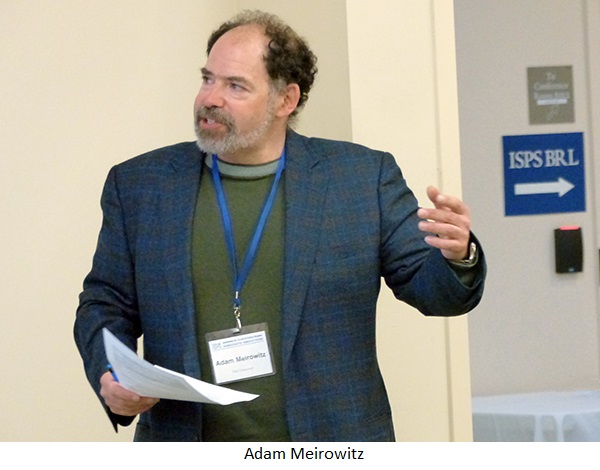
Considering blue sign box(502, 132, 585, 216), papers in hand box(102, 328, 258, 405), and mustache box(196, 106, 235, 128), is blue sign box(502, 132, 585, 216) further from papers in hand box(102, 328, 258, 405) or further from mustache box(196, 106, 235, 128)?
papers in hand box(102, 328, 258, 405)

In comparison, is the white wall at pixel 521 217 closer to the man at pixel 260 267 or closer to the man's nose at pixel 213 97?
the man at pixel 260 267

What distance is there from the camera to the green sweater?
2.41 metres

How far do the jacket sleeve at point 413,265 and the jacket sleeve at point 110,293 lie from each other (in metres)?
0.65

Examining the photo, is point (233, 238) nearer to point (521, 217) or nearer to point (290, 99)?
point (290, 99)

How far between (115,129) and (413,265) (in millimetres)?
1702

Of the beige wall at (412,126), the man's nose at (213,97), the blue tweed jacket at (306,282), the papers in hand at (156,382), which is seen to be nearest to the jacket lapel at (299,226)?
the blue tweed jacket at (306,282)

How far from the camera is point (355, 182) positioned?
2586mm

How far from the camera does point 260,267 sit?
2.47 m

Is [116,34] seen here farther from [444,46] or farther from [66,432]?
[66,432]

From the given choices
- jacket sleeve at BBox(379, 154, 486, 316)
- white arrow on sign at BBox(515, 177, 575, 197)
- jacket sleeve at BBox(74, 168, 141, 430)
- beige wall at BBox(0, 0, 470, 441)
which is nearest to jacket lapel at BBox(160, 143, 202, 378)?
jacket sleeve at BBox(74, 168, 141, 430)

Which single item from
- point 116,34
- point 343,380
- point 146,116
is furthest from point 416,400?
point 116,34

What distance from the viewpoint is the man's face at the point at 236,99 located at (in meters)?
2.56

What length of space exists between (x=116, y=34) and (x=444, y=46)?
123cm

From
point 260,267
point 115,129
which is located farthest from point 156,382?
point 115,129
